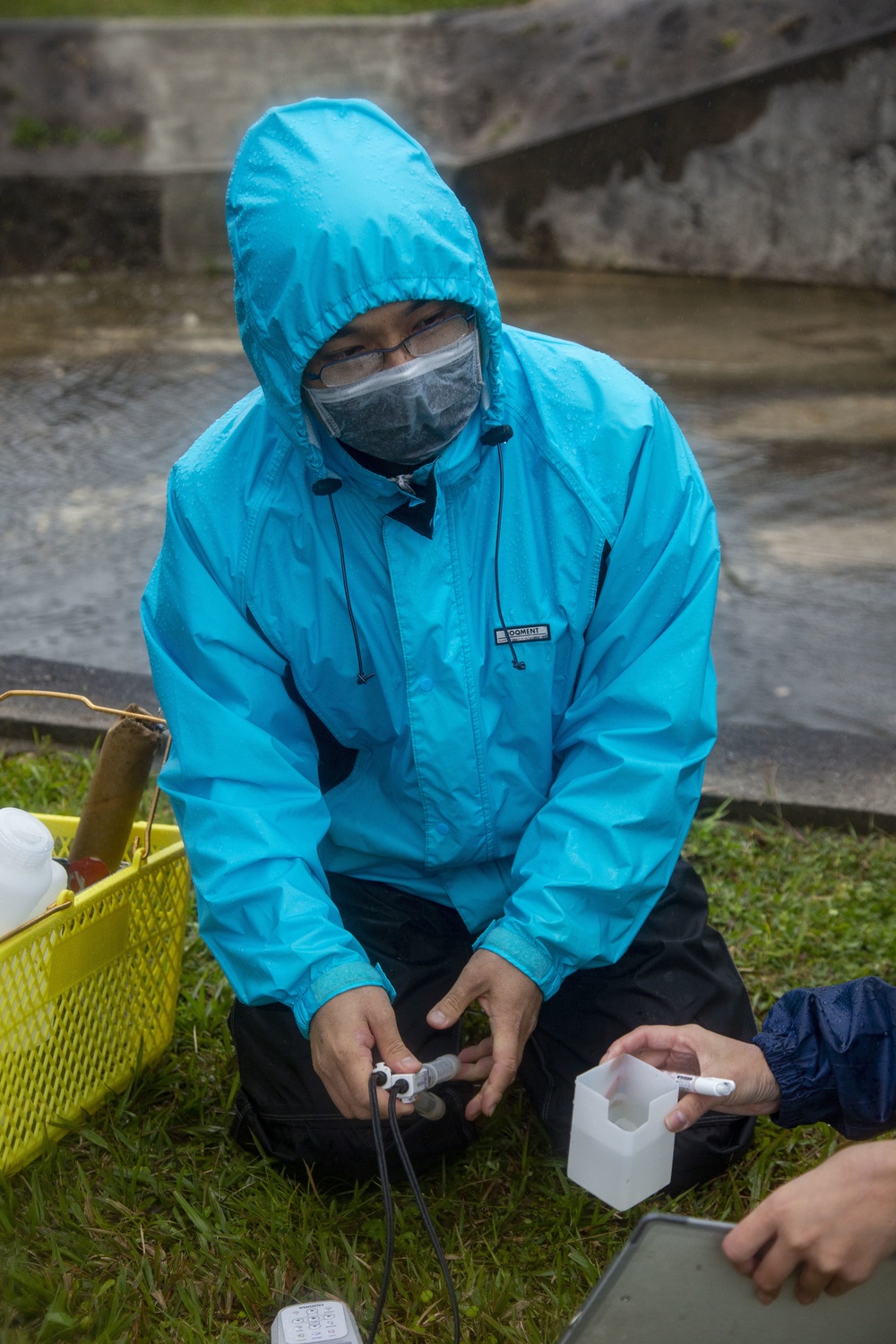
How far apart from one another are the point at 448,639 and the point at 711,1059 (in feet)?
2.33

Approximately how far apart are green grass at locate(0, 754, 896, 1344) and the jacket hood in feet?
3.78

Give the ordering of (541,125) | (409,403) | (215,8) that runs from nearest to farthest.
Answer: (409,403) → (541,125) → (215,8)

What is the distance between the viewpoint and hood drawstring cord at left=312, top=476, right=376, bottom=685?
6.88ft

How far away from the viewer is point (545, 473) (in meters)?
2.16

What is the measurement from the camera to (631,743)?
2146 mm

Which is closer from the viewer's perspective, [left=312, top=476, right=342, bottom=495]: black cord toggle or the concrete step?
[left=312, top=476, right=342, bottom=495]: black cord toggle

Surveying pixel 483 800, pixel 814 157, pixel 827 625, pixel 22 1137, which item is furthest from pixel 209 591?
pixel 814 157

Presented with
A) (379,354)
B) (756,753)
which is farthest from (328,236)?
(756,753)

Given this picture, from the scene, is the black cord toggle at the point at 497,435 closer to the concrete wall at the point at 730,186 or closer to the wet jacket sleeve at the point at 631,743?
the wet jacket sleeve at the point at 631,743

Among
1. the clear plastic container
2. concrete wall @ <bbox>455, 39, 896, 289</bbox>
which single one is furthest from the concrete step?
concrete wall @ <bbox>455, 39, 896, 289</bbox>

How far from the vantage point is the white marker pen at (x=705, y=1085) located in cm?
177

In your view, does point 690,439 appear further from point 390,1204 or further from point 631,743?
point 390,1204

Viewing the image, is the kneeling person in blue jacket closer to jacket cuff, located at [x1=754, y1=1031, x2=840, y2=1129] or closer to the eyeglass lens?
the eyeglass lens

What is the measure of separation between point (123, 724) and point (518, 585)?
719 millimetres
